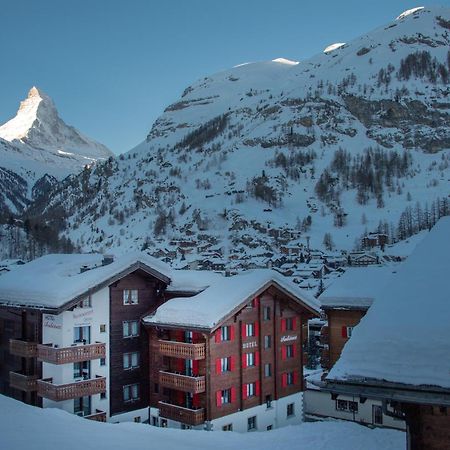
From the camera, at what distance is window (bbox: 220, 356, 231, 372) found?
1067 inches

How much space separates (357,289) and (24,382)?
18.2 meters

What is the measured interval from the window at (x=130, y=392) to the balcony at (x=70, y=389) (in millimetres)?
1895

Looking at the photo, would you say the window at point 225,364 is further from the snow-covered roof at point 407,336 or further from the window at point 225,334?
the snow-covered roof at point 407,336

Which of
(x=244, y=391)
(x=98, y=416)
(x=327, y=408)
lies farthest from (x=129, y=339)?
(x=327, y=408)

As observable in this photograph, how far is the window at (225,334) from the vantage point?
27109 mm

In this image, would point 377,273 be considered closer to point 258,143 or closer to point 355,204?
point 355,204

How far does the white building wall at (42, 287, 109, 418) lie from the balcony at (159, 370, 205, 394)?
10.0ft

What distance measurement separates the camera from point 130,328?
29.3m

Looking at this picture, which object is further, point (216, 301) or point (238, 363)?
point (238, 363)

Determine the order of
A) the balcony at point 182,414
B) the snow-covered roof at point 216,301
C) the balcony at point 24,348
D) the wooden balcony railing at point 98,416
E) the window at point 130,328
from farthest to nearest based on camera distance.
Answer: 1. the window at point 130,328
2. the balcony at point 24,348
3. the wooden balcony railing at point 98,416
4. the balcony at point 182,414
5. the snow-covered roof at point 216,301

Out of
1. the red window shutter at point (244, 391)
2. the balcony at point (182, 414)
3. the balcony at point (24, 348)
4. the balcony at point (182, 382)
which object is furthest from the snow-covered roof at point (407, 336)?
the balcony at point (24, 348)

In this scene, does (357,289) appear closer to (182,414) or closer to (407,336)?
(182,414)

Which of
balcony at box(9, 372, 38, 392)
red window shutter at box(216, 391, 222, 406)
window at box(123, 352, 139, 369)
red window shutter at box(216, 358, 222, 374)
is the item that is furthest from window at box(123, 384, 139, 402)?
red window shutter at box(216, 358, 222, 374)

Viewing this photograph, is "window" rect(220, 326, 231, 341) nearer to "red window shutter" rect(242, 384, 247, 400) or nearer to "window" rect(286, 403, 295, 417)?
"red window shutter" rect(242, 384, 247, 400)
